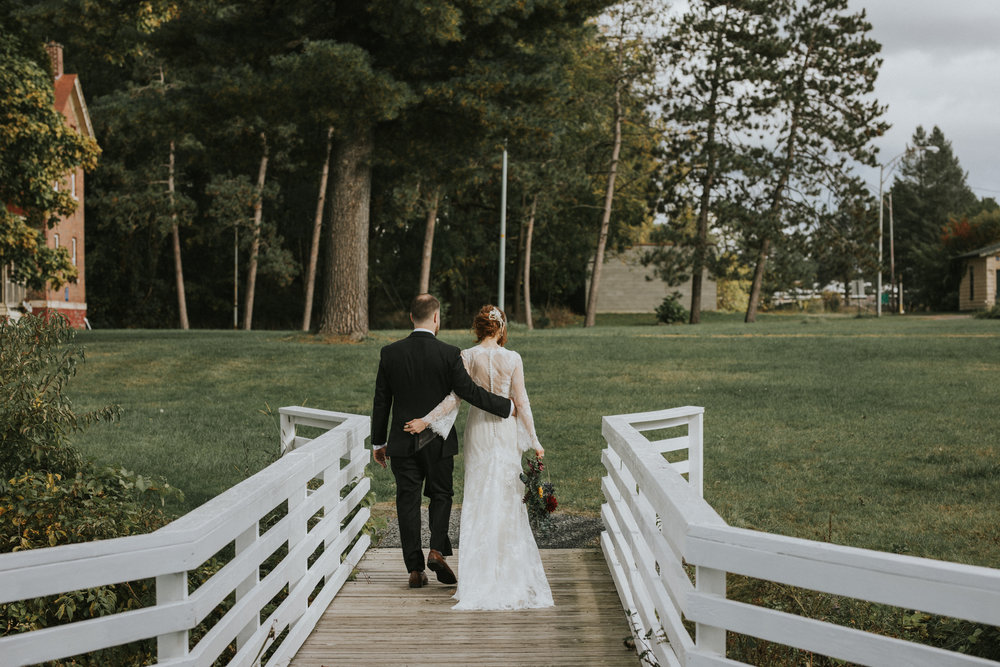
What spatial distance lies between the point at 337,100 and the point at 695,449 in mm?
15643

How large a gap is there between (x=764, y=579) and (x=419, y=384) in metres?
3.54

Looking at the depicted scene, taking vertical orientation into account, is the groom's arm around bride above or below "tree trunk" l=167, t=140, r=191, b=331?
below

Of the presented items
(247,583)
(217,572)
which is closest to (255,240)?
(247,583)

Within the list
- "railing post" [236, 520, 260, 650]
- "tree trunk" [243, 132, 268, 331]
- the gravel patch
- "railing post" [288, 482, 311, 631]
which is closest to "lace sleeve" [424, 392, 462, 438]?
"railing post" [288, 482, 311, 631]

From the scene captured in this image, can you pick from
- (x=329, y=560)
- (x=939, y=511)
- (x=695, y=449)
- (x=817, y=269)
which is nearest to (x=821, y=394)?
(x=939, y=511)

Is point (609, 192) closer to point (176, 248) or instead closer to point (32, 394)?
point (176, 248)

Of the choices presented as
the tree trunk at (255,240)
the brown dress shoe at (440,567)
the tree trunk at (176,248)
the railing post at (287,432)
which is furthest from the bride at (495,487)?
the tree trunk at (176,248)

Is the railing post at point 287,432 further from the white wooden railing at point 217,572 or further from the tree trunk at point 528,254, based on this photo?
the tree trunk at point 528,254

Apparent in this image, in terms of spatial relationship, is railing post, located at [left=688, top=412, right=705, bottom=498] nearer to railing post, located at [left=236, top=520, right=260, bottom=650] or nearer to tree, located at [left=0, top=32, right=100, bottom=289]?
railing post, located at [left=236, top=520, right=260, bottom=650]

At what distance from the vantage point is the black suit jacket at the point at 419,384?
22.2ft

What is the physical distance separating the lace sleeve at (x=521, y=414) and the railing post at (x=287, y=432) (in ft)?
6.71

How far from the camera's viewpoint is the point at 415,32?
2197cm

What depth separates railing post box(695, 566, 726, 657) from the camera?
371 cm

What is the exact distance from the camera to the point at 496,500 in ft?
22.5
